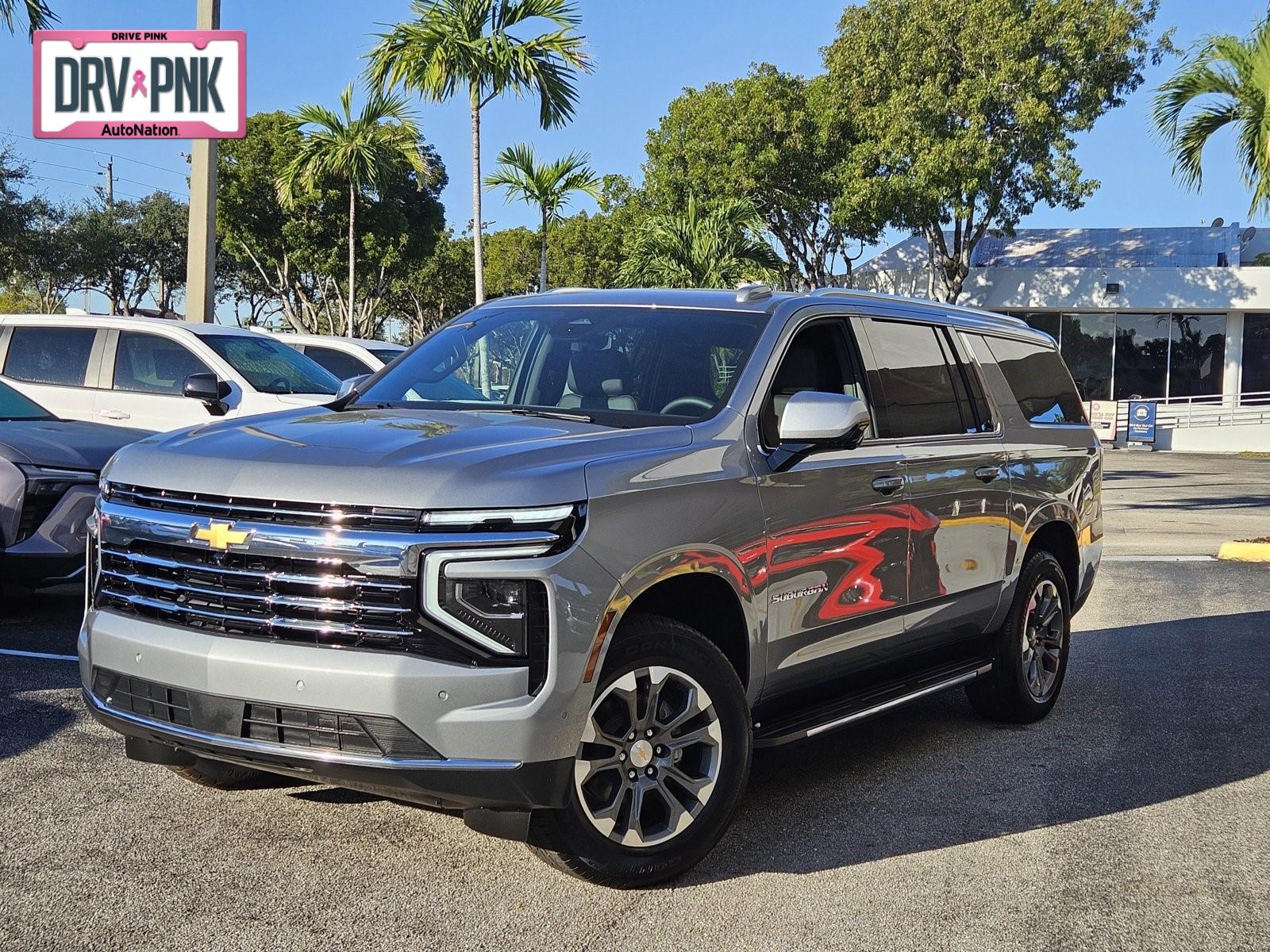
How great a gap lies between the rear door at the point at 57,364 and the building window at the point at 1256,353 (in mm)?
36529

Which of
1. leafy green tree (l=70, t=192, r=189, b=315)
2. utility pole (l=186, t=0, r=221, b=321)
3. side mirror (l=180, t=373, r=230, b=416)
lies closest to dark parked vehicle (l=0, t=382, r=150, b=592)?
side mirror (l=180, t=373, r=230, b=416)

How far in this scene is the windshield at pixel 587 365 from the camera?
497 cm

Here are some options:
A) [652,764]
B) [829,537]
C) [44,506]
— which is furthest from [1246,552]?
[44,506]

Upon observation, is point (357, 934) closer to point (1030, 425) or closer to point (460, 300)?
point (1030, 425)

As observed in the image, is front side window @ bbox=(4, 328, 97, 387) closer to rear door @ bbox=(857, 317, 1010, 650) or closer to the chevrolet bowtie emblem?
rear door @ bbox=(857, 317, 1010, 650)

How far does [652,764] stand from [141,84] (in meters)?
11.4

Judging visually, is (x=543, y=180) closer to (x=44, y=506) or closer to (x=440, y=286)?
(x=44, y=506)

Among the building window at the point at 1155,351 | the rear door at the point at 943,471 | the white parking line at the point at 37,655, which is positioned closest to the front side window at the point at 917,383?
the rear door at the point at 943,471

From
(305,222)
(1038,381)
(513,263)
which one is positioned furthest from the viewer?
(513,263)

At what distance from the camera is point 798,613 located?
485cm

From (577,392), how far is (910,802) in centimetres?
207

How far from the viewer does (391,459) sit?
398 cm

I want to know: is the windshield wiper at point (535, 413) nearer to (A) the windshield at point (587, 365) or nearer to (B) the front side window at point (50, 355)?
(A) the windshield at point (587, 365)

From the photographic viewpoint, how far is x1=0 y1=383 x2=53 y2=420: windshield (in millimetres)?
9258
